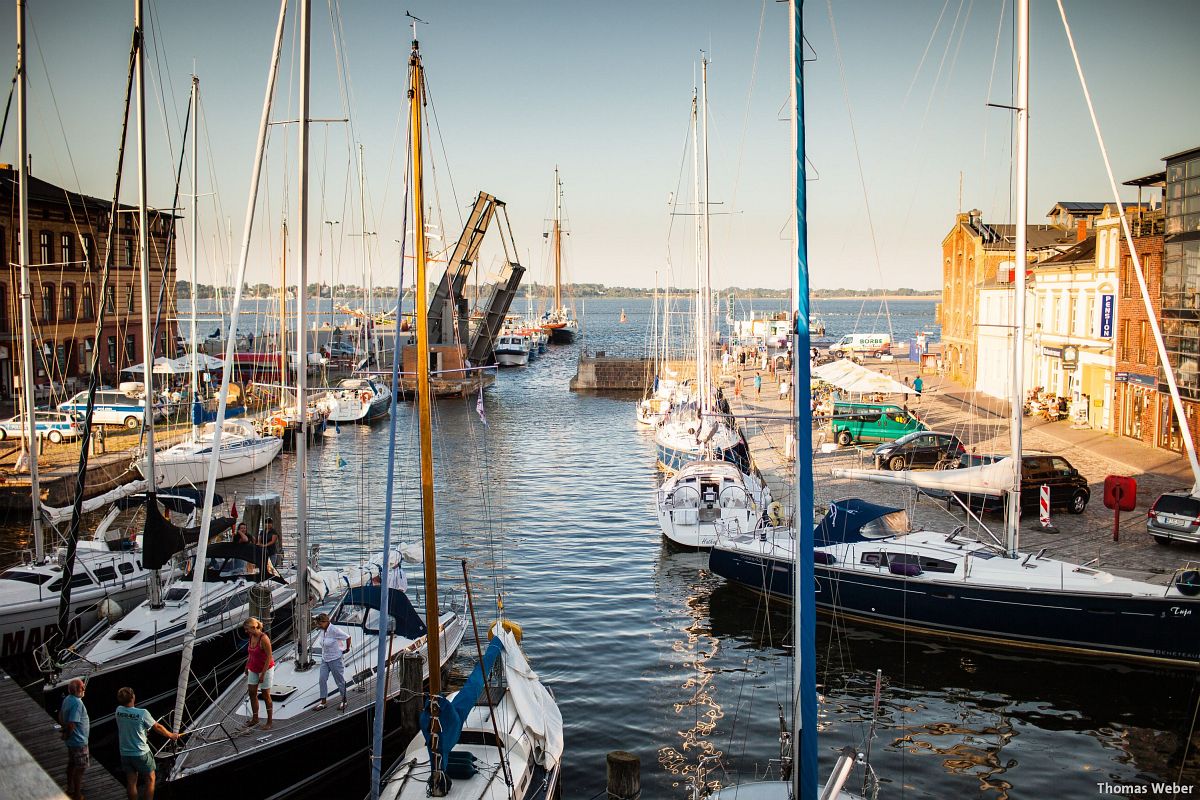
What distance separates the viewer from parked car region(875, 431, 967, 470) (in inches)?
1273

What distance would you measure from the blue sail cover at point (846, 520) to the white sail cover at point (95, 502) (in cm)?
1743

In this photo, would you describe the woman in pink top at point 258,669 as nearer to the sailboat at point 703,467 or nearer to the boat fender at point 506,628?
the boat fender at point 506,628

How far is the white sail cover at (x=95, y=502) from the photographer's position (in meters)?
22.2

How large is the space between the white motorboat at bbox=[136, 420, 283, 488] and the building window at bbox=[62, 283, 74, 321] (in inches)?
793

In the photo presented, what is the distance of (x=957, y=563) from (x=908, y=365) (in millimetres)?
59637

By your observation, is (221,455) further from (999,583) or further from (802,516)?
(802,516)

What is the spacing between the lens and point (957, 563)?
1928 centimetres

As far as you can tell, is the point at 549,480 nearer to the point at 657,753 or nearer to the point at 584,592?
the point at 584,592

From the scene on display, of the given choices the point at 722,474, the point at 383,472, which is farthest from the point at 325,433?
the point at 722,474

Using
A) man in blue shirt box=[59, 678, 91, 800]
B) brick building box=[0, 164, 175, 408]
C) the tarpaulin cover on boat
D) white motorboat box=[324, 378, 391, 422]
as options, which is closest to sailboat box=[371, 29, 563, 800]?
the tarpaulin cover on boat

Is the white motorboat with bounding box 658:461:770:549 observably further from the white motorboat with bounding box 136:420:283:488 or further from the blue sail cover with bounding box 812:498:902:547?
the white motorboat with bounding box 136:420:283:488

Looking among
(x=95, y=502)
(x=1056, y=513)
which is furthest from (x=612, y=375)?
(x=95, y=502)

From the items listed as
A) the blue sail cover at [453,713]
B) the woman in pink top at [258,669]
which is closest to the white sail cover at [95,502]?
the woman in pink top at [258,669]

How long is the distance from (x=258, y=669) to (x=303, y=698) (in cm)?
107
